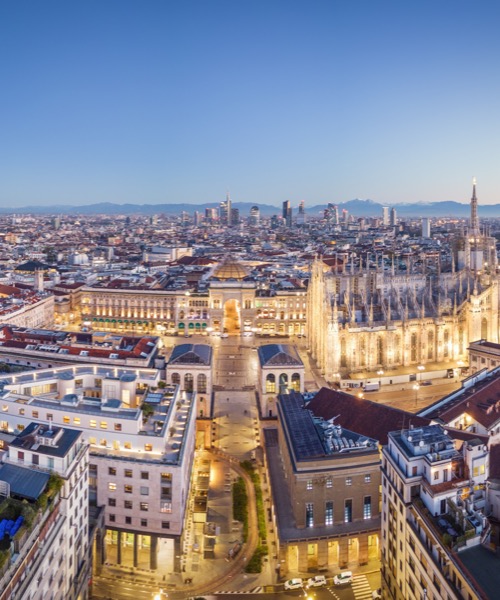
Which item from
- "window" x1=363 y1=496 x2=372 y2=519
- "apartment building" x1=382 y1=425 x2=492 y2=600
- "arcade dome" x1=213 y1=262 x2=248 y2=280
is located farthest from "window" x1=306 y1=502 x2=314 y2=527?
"arcade dome" x1=213 y1=262 x2=248 y2=280

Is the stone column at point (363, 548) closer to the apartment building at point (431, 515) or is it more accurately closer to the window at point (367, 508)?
the window at point (367, 508)

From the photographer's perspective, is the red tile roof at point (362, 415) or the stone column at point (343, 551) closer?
the stone column at point (343, 551)

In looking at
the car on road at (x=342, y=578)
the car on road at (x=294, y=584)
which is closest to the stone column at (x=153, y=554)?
the car on road at (x=294, y=584)

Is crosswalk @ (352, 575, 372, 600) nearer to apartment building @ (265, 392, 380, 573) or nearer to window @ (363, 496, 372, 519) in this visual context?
apartment building @ (265, 392, 380, 573)

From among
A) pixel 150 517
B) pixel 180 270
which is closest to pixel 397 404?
pixel 150 517

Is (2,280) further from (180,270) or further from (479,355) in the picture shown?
(479,355)
